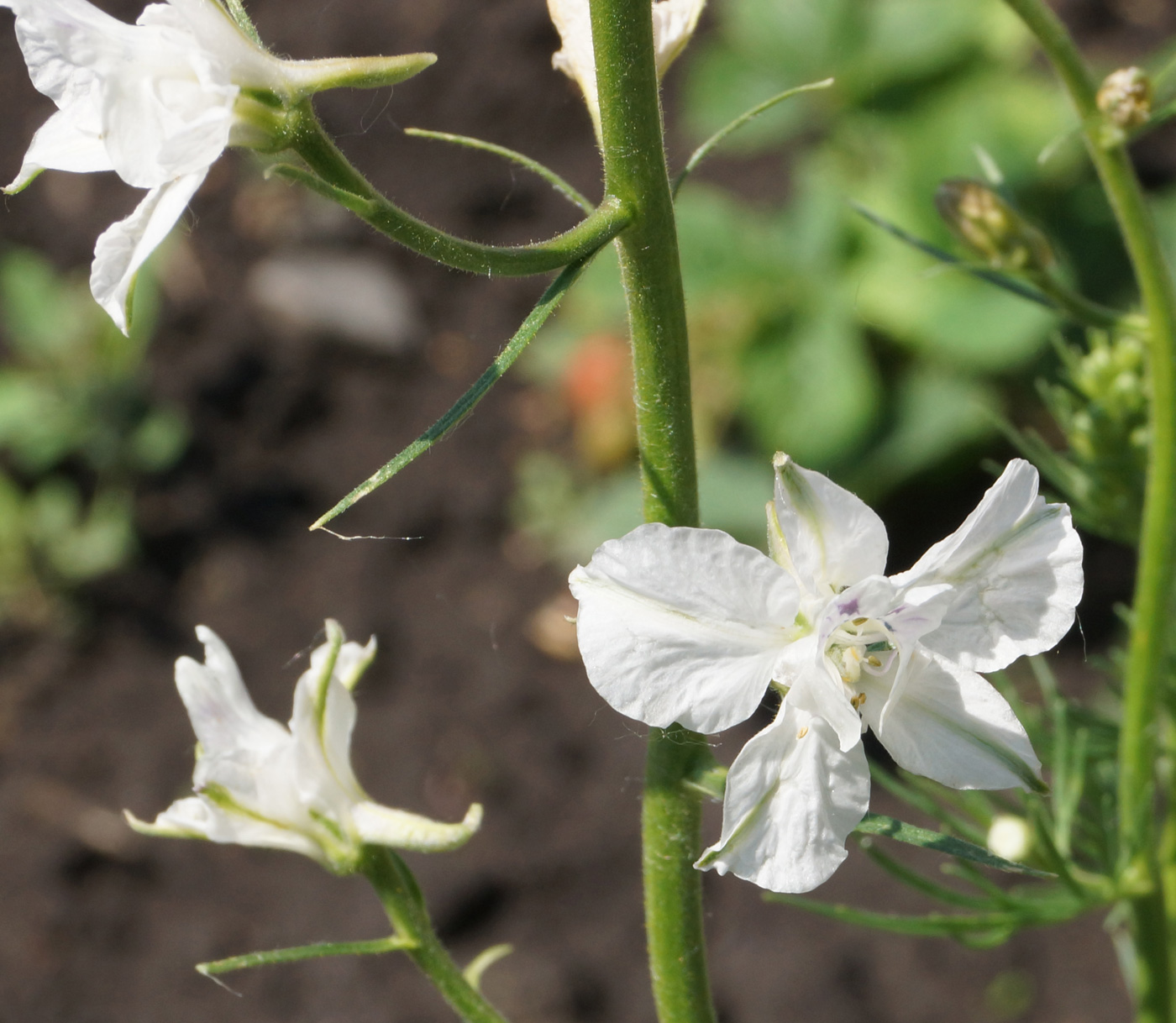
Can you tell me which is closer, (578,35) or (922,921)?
(578,35)

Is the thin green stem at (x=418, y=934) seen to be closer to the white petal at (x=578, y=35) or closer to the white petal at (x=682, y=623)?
the white petal at (x=682, y=623)

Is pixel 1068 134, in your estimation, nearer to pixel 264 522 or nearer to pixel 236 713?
pixel 236 713

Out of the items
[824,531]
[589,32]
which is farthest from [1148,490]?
[589,32]

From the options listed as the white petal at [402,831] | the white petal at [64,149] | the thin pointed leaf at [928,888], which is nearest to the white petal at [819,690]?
the white petal at [402,831]

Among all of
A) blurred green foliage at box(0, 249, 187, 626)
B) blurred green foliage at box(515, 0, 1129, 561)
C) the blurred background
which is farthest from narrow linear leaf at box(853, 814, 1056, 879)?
blurred green foliage at box(0, 249, 187, 626)

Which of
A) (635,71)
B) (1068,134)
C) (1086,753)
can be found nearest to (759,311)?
(1086,753)

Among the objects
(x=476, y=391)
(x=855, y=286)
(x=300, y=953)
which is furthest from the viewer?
(x=855, y=286)

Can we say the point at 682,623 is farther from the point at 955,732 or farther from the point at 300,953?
the point at 300,953
